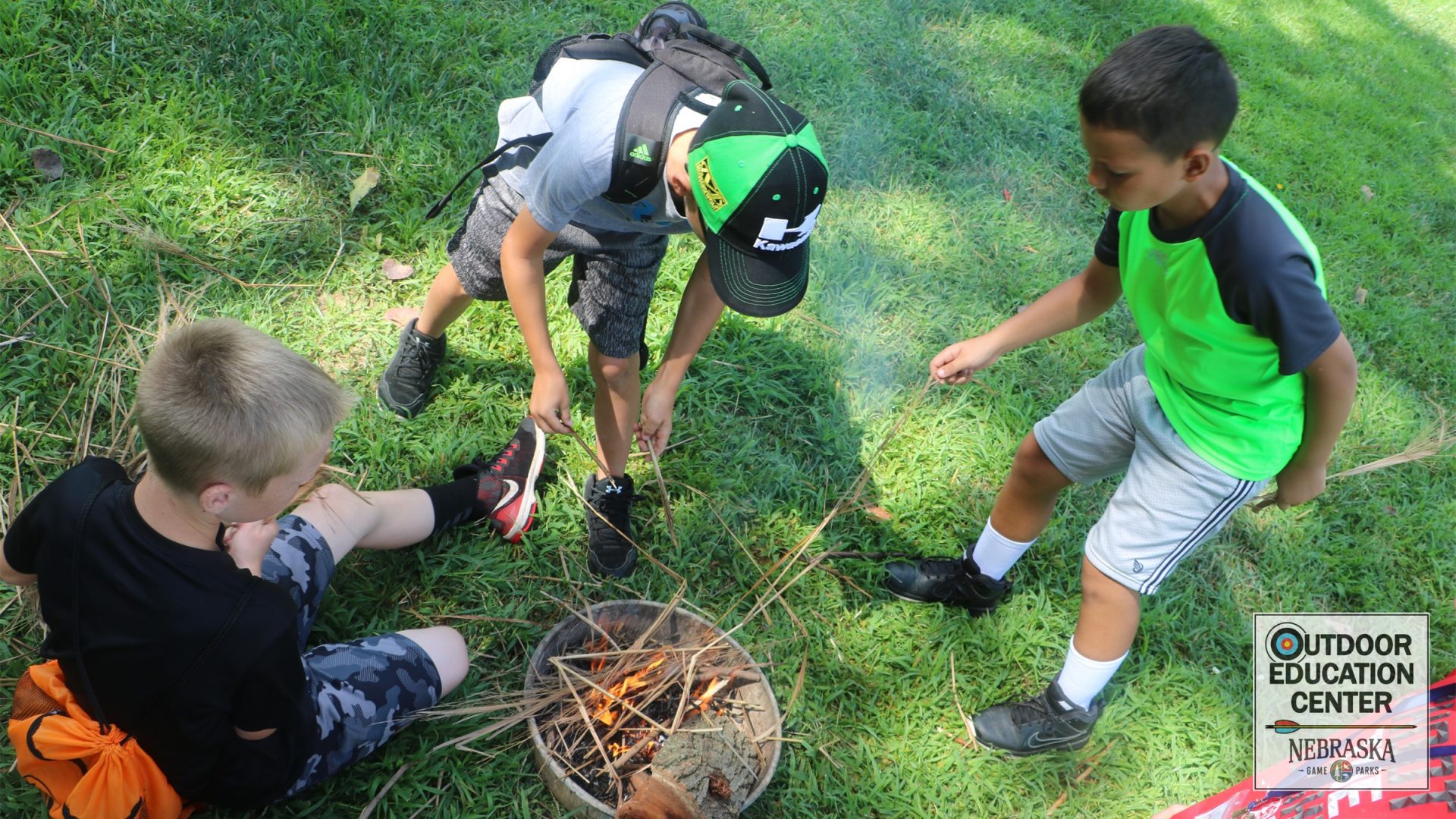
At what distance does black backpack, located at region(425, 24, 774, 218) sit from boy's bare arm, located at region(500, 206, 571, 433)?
20 cm

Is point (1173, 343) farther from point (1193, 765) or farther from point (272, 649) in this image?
point (272, 649)

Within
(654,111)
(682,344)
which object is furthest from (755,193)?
(682,344)

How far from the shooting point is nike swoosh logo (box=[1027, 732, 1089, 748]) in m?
2.57

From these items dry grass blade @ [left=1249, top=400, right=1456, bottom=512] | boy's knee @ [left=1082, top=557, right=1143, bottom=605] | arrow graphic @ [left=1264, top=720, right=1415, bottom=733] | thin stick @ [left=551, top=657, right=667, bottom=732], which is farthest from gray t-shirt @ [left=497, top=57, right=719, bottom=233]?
dry grass blade @ [left=1249, top=400, right=1456, bottom=512]

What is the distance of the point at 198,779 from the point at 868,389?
236 cm

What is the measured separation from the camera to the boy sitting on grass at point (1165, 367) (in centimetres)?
183

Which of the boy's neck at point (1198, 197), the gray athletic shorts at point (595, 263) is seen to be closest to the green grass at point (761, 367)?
the gray athletic shorts at point (595, 263)

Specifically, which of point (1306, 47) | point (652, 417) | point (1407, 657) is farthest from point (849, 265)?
point (1306, 47)

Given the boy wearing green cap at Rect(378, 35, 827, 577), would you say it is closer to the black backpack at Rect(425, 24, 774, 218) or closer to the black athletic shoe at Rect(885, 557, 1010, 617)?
the black backpack at Rect(425, 24, 774, 218)

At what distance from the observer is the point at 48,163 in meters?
3.07

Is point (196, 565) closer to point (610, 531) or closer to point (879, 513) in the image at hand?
point (610, 531)

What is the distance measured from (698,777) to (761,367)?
5.37 feet

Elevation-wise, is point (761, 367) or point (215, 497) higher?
point (215, 497)

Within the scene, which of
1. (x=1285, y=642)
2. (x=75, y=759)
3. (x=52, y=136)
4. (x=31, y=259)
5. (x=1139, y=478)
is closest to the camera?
(x=75, y=759)
